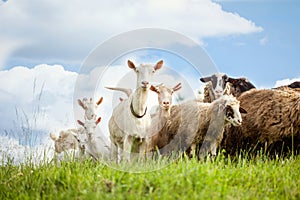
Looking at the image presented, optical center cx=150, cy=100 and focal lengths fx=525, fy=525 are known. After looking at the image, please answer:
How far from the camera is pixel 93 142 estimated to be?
40.2 ft

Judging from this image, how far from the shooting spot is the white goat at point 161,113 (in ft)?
34.4

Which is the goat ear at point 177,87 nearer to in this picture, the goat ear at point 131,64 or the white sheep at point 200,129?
the white sheep at point 200,129

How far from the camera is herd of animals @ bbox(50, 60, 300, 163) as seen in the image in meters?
10.3

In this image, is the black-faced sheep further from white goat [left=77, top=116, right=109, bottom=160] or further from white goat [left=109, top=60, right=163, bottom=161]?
white goat [left=77, top=116, right=109, bottom=160]

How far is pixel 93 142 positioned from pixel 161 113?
205 centimetres

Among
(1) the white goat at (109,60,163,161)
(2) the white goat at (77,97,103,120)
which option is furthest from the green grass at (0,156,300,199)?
(2) the white goat at (77,97,103,120)

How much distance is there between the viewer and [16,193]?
319 inches

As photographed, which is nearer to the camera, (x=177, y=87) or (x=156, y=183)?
(x=156, y=183)

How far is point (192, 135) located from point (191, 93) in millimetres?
943

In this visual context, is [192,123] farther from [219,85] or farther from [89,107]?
[89,107]

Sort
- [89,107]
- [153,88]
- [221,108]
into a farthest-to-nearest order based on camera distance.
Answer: [89,107]
[221,108]
[153,88]

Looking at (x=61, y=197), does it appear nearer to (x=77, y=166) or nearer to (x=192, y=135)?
(x=77, y=166)

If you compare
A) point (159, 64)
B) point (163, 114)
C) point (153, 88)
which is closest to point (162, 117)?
point (163, 114)

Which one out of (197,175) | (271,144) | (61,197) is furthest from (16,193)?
(271,144)
